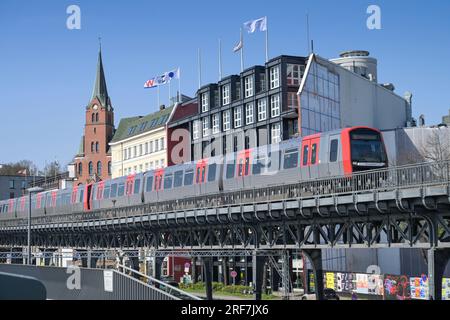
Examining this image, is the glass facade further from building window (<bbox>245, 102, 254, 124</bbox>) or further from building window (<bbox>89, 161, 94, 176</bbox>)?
building window (<bbox>89, 161, 94, 176</bbox>)

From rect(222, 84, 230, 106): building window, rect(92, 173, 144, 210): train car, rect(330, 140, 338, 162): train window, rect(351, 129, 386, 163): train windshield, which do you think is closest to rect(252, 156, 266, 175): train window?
rect(330, 140, 338, 162): train window

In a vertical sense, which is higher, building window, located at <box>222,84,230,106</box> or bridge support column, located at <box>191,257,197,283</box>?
building window, located at <box>222,84,230,106</box>

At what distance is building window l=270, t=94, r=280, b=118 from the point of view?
77.1 m

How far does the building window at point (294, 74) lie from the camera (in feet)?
253

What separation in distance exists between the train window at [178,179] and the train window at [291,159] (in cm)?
1545

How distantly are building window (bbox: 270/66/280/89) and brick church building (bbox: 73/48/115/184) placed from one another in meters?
49.9

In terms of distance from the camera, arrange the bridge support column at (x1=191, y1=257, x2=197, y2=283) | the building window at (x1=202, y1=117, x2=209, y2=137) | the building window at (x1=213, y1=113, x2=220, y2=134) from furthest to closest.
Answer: the building window at (x1=202, y1=117, x2=209, y2=137), the building window at (x1=213, y1=113, x2=220, y2=134), the bridge support column at (x1=191, y1=257, x2=197, y2=283)

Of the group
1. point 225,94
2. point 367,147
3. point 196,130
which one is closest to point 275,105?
point 225,94

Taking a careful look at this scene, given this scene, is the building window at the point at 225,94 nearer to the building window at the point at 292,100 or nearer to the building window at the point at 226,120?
the building window at the point at 226,120

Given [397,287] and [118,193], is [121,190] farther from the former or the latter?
[397,287]

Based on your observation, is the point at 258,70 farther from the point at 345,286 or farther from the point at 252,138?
the point at 345,286

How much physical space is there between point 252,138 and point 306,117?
26.9ft

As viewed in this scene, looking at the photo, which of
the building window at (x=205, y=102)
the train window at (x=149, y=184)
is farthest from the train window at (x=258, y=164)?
the building window at (x=205, y=102)
